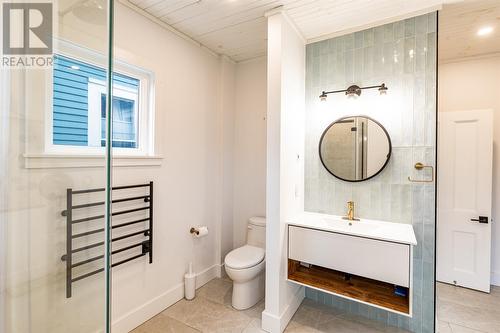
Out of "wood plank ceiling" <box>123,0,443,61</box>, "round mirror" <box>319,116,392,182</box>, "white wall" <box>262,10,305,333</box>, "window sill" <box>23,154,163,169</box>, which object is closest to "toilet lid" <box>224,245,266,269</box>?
"white wall" <box>262,10,305,333</box>

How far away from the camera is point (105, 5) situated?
1011 mm

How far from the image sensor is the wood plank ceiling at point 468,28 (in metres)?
1.86

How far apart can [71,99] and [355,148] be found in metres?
2.10

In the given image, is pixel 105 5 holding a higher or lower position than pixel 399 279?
higher

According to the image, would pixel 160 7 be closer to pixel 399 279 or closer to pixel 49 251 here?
pixel 49 251

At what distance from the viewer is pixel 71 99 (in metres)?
1.12

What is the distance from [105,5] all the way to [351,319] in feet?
8.97

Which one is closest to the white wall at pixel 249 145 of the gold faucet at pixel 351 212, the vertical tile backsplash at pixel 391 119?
the vertical tile backsplash at pixel 391 119

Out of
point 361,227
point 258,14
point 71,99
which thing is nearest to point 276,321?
point 361,227

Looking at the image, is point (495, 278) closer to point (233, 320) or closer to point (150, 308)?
point (233, 320)

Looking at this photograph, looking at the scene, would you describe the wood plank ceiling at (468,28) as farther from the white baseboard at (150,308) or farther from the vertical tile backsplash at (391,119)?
the white baseboard at (150,308)

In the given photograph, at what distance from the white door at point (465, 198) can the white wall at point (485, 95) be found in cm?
22

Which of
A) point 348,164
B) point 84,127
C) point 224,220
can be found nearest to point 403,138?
point 348,164

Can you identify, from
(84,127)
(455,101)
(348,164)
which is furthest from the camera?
(455,101)
